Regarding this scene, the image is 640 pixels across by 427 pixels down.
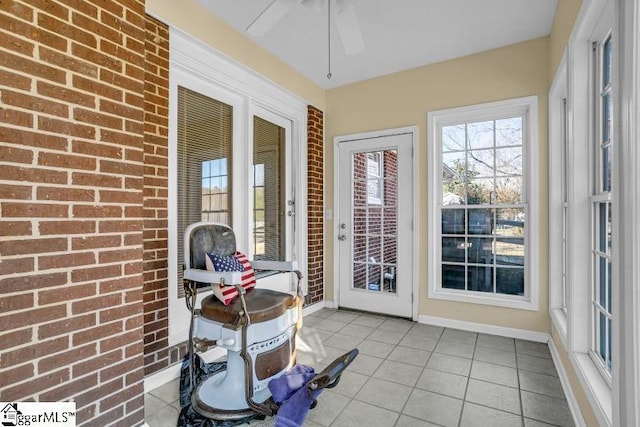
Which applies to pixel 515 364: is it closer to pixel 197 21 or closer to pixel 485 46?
pixel 485 46

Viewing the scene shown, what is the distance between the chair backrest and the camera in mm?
1902

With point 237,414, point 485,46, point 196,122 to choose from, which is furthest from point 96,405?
point 485,46

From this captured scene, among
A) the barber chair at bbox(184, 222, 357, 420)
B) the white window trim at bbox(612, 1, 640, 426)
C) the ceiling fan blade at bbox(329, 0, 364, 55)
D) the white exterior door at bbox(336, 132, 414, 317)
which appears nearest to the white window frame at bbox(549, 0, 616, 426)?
the white window trim at bbox(612, 1, 640, 426)

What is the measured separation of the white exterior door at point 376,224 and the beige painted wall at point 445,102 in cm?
14

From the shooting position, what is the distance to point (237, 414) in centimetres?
171

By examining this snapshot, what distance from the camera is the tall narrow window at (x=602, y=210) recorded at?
5.36ft

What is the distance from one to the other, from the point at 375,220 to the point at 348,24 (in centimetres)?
218

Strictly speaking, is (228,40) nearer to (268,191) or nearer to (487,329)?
(268,191)

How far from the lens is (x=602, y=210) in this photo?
5.72 ft

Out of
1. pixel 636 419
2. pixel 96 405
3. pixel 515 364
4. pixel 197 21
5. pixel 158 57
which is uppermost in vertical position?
pixel 197 21

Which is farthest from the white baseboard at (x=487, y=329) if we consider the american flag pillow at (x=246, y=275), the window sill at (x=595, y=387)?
the american flag pillow at (x=246, y=275)

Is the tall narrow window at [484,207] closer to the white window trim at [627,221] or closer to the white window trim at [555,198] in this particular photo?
the white window trim at [555,198]

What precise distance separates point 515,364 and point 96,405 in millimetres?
2724

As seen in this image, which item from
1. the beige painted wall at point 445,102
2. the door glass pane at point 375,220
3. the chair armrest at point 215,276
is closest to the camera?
the chair armrest at point 215,276
